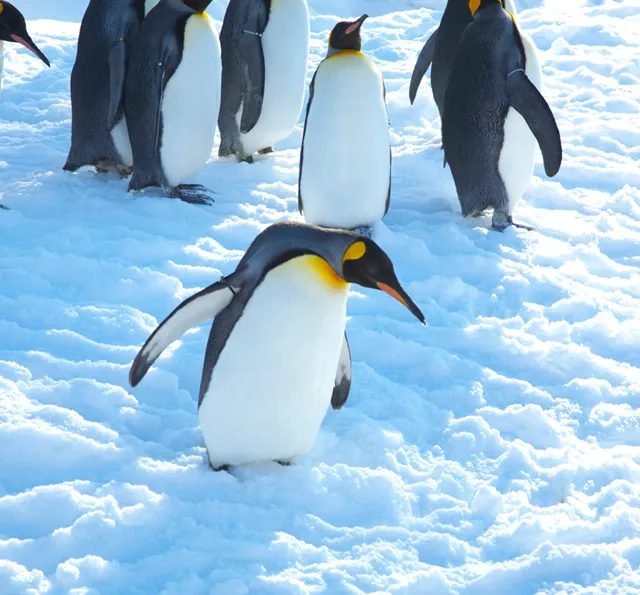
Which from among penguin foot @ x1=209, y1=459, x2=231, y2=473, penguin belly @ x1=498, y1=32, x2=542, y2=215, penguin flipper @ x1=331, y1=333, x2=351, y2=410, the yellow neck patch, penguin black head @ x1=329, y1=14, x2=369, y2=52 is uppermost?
penguin black head @ x1=329, y1=14, x2=369, y2=52

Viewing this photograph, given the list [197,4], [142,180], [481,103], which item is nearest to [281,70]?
[197,4]

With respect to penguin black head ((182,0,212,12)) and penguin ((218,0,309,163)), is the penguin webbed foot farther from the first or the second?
penguin black head ((182,0,212,12))

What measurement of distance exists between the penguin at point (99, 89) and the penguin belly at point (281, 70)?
75 cm

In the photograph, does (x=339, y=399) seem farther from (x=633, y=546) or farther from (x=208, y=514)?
(x=633, y=546)

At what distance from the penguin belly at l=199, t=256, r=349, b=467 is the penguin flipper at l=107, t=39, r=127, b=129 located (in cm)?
259

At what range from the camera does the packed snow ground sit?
246cm

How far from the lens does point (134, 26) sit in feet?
16.7

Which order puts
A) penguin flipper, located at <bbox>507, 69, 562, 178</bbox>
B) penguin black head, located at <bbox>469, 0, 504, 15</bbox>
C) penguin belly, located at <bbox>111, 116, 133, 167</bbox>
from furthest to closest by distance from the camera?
penguin belly, located at <bbox>111, 116, 133, 167</bbox>
penguin black head, located at <bbox>469, 0, 504, 15</bbox>
penguin flipper, located at <bbox>507, 69, 562, 178</bbox>

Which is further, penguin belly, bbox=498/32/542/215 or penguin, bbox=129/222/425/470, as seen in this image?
penguin belly, bbox=498/32/542/215

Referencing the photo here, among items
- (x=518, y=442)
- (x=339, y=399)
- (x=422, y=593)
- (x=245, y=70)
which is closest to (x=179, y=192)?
(x=245, y=70)

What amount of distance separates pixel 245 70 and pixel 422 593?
12.2 ft

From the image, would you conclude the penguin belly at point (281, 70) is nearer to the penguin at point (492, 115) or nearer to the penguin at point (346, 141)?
the penguin at point (346, 141)

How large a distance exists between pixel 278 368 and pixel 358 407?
0.60 meters

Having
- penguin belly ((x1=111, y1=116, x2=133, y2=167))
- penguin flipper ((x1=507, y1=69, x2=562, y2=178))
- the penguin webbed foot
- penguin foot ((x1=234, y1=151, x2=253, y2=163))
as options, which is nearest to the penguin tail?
penguin belly ((x1=111, y1=116, x2=133, y2=167))
